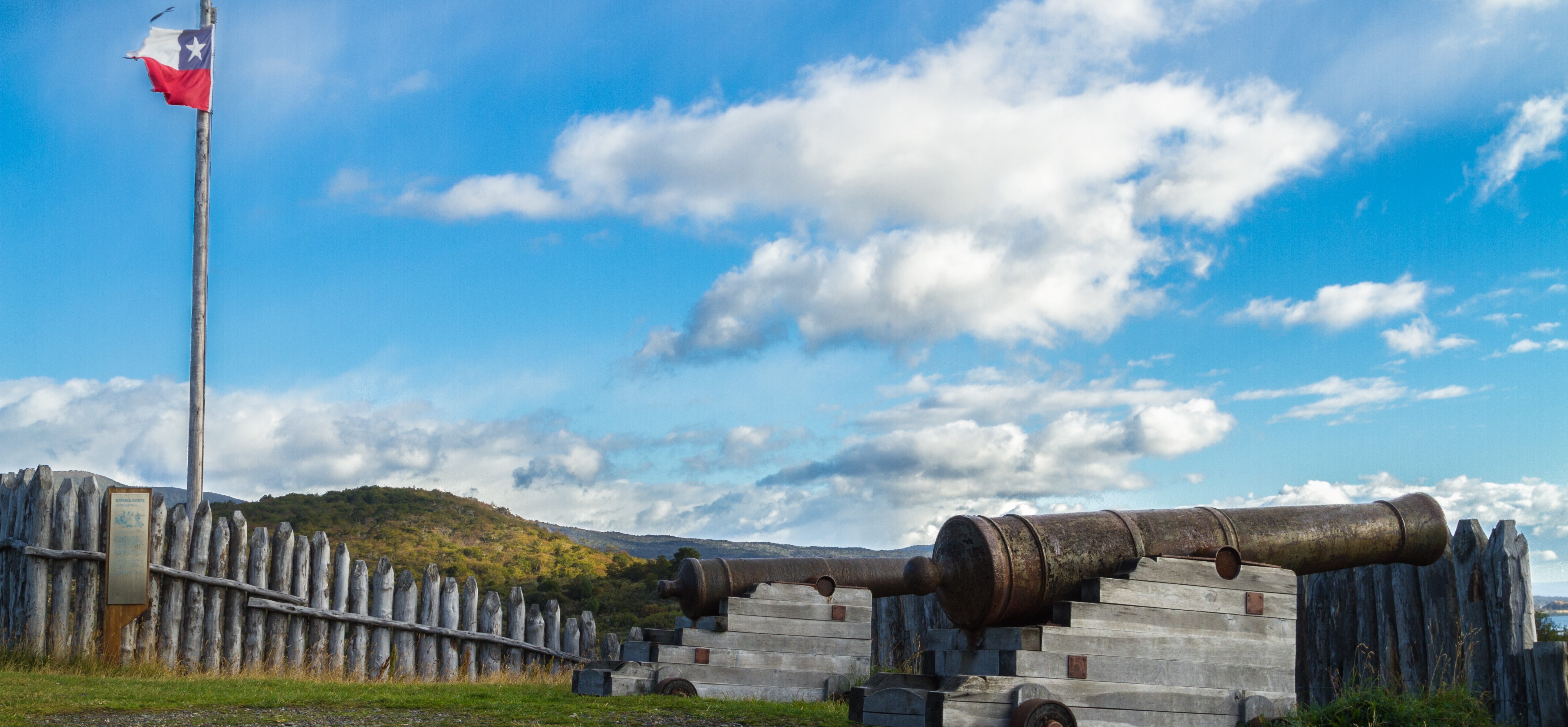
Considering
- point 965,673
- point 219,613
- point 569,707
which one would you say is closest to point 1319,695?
point 965,673

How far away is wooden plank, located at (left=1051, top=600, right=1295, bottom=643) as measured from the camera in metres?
6.51

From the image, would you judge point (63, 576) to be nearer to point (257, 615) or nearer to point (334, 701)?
point (257, 615)

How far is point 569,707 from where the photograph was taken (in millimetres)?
8406

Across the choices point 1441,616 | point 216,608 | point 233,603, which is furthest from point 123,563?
point 1441,616

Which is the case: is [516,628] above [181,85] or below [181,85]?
below

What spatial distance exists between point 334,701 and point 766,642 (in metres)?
3.56

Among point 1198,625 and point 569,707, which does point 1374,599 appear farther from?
point 569,707

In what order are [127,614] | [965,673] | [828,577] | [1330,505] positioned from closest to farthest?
[965,673], [1330,505], [828,577], [127,614]

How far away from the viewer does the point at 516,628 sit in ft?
46.4

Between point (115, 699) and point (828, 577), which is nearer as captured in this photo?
point (115, 699)

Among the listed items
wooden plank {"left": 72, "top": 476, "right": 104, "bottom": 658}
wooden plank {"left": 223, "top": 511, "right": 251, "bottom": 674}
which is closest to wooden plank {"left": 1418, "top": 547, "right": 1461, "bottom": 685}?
wooden plank {"left": 223, "top": 511, "right": 251, "bottom": 674}

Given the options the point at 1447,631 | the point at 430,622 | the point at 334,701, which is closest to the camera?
the point at 1447,631

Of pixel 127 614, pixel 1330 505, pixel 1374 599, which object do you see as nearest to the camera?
pixel 1330 505

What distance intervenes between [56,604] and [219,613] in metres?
1.43
